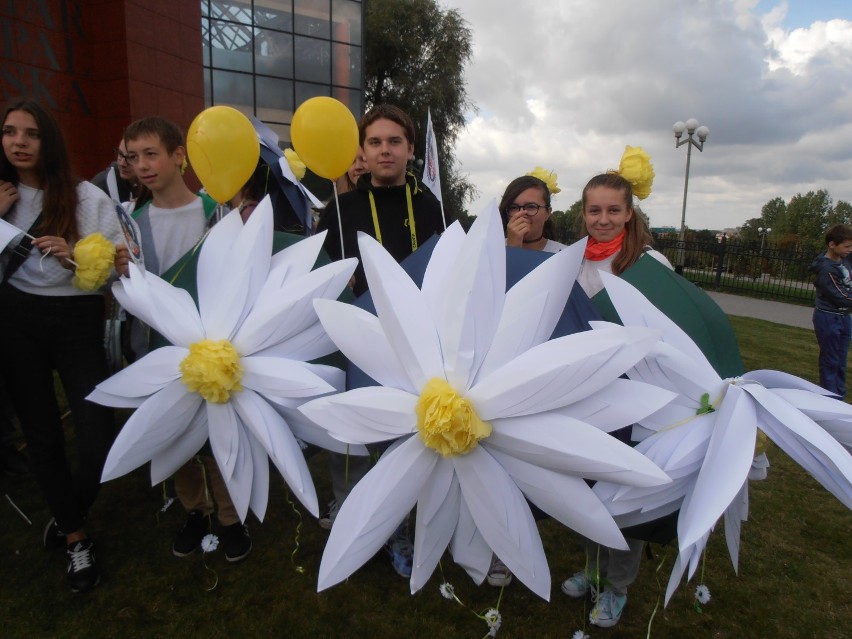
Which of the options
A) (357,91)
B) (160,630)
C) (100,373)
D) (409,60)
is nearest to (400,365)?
(100,373)

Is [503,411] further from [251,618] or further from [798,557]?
[798,557]

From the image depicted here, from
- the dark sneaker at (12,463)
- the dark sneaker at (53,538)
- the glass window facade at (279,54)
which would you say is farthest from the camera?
the glass window facade at (279,54)

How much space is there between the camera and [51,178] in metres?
1.79

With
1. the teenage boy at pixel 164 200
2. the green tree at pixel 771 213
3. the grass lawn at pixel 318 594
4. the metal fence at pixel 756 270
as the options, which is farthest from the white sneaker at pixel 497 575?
the green tree at pixel 771 213

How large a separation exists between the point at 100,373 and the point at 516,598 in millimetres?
1776

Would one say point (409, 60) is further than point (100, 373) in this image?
Yes

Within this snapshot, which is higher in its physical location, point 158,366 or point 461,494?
point 158,366

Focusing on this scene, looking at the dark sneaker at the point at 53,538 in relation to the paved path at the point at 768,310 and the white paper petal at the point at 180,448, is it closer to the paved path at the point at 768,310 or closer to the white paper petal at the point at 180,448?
the white paper petal at the point at 180,448

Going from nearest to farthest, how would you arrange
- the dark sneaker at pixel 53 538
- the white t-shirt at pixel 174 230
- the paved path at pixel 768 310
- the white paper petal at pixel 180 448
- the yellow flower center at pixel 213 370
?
the yellow flower center at pixel 213 370 → the white paper petal at pixel 180 448 → the white t-shirt at pixel 174 230 → the dark sneaker at pixel 53 538 → the paved path at pixel 768 310

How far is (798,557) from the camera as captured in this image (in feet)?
8.16

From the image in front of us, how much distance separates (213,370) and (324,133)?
885 mm

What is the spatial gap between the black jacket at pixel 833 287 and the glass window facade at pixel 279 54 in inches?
471

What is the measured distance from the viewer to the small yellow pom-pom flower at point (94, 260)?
5.01 feet

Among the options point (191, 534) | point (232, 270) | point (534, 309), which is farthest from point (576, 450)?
point (191, 534)
